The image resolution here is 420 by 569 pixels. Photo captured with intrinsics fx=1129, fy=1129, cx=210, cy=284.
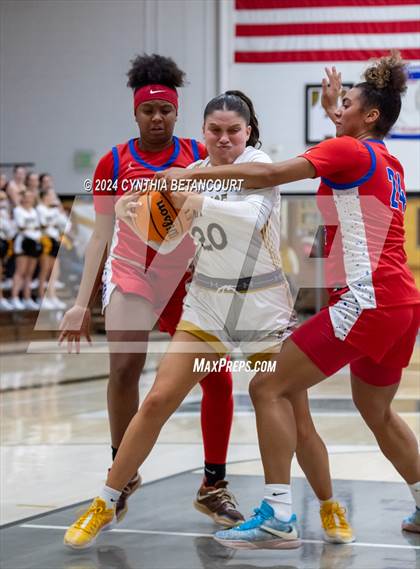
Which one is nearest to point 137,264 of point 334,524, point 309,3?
point 334,524

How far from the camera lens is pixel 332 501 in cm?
489

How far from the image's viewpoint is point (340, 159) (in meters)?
4.29

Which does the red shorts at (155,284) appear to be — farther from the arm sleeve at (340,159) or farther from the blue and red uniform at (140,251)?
the arm sleeve at (340,159)

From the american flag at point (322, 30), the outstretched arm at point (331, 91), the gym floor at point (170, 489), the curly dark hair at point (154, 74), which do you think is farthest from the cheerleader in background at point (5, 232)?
the outstretched arm at point (331, 91)

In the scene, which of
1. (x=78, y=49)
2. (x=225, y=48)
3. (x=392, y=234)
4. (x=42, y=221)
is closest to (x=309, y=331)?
(x=392, y=234)

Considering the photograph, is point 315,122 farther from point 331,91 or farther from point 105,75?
point 331,91

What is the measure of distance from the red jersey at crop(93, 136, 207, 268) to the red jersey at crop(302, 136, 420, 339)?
0.86 meters

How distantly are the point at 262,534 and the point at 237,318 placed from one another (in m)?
0.87

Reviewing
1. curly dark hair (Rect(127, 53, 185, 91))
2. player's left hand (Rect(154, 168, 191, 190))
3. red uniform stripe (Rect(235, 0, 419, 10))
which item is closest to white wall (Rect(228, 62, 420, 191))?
red uniform stripe (Rect(235, 0, 419, 10))

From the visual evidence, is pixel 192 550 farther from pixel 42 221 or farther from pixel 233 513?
pixel 42 221

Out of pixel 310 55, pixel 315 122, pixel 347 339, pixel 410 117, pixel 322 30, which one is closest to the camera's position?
pixel 347 339

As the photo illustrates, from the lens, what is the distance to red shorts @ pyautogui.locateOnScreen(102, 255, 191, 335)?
202 inches

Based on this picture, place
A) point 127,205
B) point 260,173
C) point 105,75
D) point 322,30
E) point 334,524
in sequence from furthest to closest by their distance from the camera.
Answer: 1. point 105,75
2. point 322,30
3. point 334,524
4. point 127,205
5. point 260,173

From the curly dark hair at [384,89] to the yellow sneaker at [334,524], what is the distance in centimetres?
162
